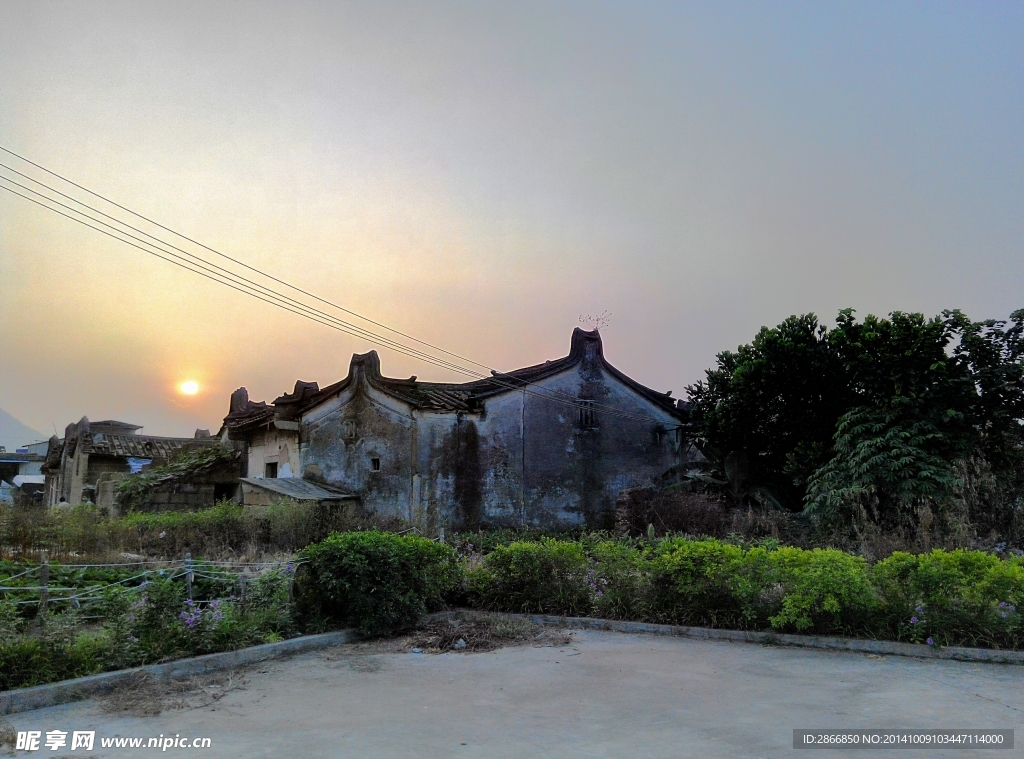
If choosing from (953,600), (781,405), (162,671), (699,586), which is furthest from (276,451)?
(953,600)

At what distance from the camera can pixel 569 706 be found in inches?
252

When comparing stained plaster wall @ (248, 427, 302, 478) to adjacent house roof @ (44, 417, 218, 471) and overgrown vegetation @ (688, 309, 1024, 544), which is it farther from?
overgrown vegetation @ (688, 309, 1024, 544)

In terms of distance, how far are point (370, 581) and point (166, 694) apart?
3.17 metres

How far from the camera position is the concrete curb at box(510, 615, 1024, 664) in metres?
8.23

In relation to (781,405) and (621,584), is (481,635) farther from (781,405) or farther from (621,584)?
(781,405)

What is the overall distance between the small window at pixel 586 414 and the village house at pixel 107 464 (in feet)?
40.1

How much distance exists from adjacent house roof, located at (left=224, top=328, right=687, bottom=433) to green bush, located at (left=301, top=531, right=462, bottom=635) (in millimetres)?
13050

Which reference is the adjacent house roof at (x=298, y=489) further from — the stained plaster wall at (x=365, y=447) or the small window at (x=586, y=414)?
the small window at (x=586, y=414)

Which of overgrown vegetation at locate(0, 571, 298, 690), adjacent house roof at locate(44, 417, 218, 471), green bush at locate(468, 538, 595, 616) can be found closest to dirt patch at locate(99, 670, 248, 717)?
overgrown vegetation at locate(0, 571, 298, 690)

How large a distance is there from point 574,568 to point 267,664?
4801mm

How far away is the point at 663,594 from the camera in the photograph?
1041 centimetres

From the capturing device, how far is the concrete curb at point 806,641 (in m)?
8.23

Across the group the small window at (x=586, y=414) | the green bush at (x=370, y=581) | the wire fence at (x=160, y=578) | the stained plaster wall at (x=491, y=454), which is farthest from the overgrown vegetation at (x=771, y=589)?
the small window at (x=586, y=414)

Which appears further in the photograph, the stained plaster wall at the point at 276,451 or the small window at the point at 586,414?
the small window at the point at 586,414
